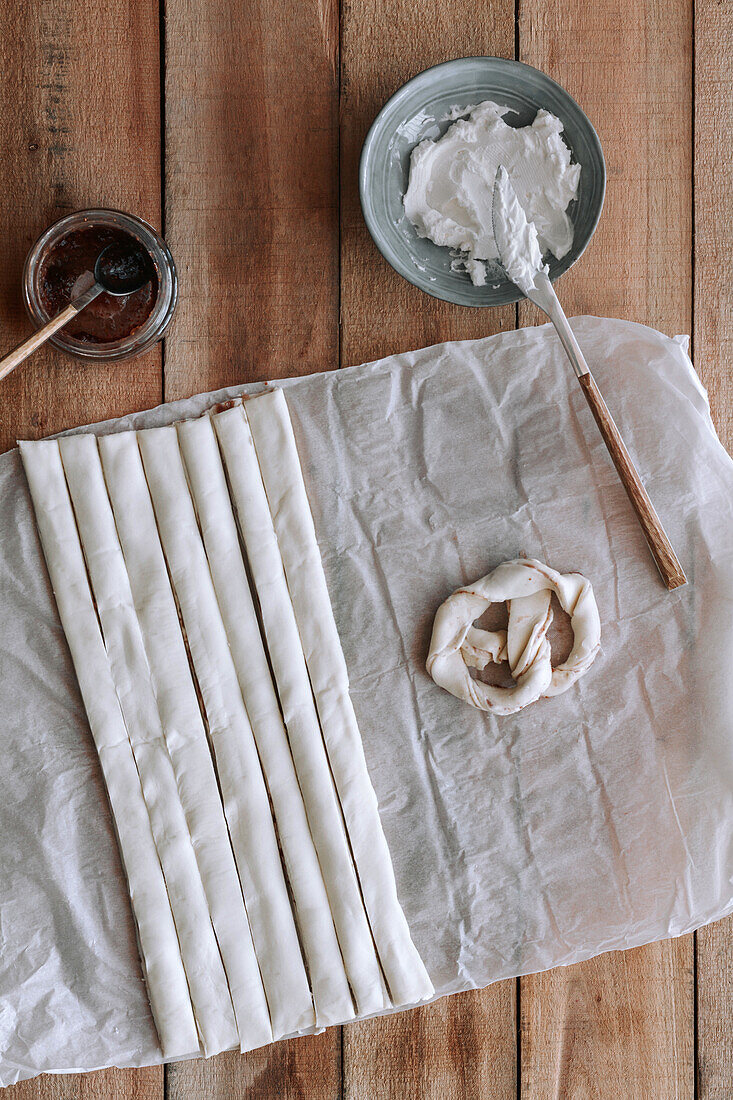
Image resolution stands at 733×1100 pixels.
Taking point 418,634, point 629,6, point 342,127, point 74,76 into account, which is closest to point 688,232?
point 629,6

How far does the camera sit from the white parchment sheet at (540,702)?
75 cm

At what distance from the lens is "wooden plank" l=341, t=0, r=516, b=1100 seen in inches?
30.3

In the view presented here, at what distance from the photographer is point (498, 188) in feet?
2.37

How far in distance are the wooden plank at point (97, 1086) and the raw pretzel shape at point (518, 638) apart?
1.49 feet

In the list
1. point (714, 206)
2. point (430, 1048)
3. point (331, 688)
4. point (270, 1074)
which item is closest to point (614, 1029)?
point (430, 1048)

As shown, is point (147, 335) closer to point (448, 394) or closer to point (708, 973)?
point (448, 394)

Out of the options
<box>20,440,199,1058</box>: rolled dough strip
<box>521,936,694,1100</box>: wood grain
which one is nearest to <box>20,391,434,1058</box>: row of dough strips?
<box>20,440,199,1058</box>: rolled dough strip

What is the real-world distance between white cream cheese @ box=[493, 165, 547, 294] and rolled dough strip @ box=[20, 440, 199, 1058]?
1.42ft

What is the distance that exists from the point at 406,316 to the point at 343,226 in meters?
0.10

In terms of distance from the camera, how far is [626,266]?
2.58 feet

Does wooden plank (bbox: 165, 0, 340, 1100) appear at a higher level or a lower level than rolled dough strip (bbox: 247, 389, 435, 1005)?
higher

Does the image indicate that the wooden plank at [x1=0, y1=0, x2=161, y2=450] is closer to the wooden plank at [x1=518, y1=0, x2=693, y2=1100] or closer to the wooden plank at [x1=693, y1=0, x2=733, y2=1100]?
the wooden plank at [x1=518, y1=0, x2=693, y2=1100]

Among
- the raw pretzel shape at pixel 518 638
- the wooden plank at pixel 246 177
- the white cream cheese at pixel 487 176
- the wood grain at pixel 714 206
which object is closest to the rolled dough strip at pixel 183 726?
the wooden plank at pixel 246 177

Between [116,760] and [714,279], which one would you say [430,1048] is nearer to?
[116,760]
